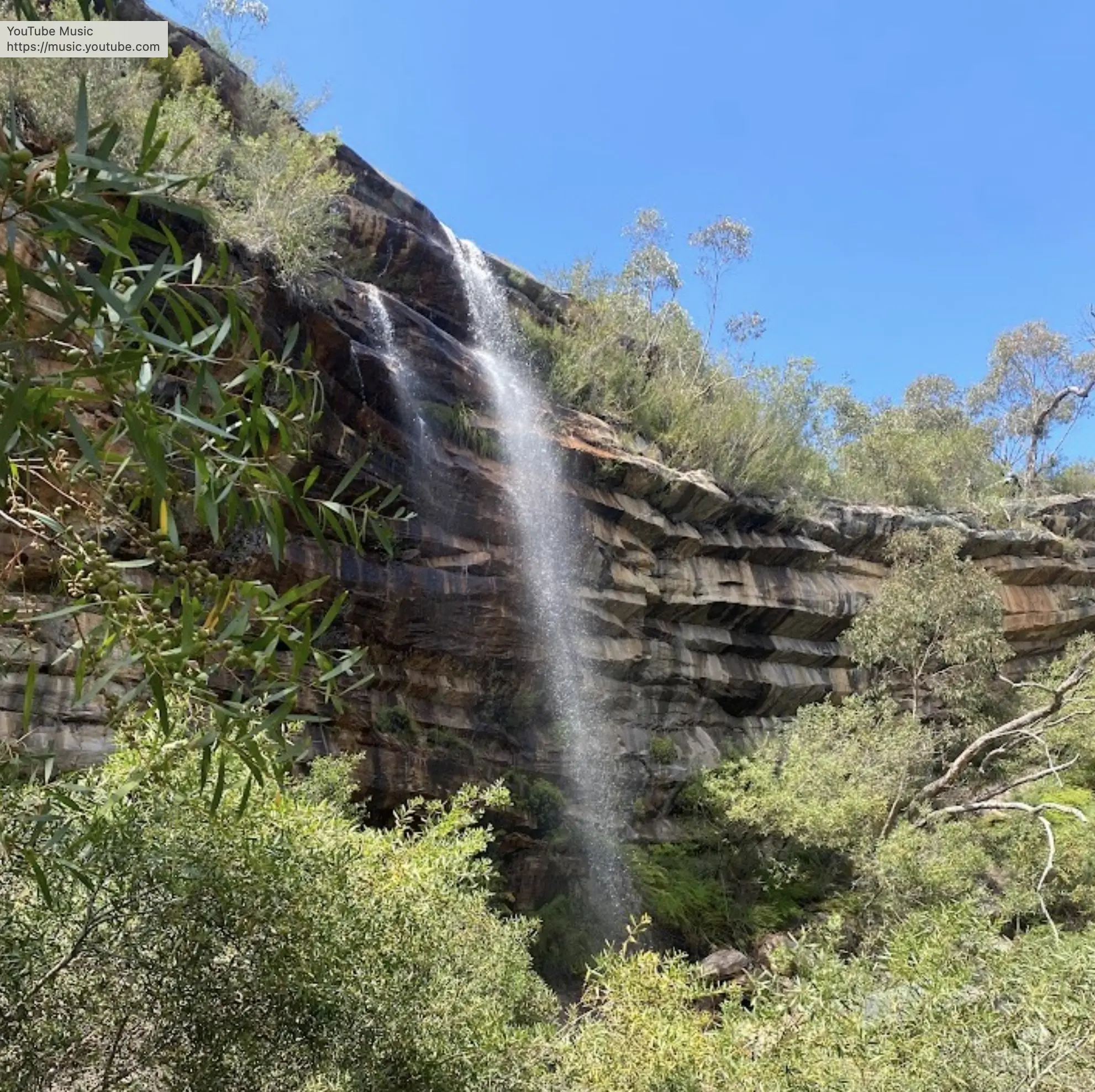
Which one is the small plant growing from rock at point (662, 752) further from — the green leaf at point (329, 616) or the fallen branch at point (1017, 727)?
the green leaf at point (329, 616)

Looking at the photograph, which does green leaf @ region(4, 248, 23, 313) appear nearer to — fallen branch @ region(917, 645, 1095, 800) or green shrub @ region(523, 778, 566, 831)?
green shrub @ region(523, 778, 566, 831)

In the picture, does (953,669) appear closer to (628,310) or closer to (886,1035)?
(628,310)

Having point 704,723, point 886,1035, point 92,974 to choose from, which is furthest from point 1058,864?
point 92,974

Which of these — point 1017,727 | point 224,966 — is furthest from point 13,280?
point 1017,727

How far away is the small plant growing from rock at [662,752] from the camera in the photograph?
43.0 feet

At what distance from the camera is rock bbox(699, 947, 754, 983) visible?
396 inches

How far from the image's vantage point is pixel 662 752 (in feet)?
43.1

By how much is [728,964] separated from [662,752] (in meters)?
3.55

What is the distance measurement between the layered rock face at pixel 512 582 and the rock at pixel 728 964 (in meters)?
2.33

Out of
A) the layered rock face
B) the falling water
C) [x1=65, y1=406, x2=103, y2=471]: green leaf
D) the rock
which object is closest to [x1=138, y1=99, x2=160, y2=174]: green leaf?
[x1=65, y1=406, x2=103, y2=471]: green leaf

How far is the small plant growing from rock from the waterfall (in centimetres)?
74

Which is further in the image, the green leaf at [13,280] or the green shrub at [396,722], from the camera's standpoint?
the green shrub at [396,722]

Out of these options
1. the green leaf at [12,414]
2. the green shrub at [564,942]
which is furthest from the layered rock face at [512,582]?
the green leaf at [12,414]

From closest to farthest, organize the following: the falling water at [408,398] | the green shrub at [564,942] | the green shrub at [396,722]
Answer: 1. the green shrub at [564,942]
2. the green shrub at [396,722]
3. the falling water at [408,398]
